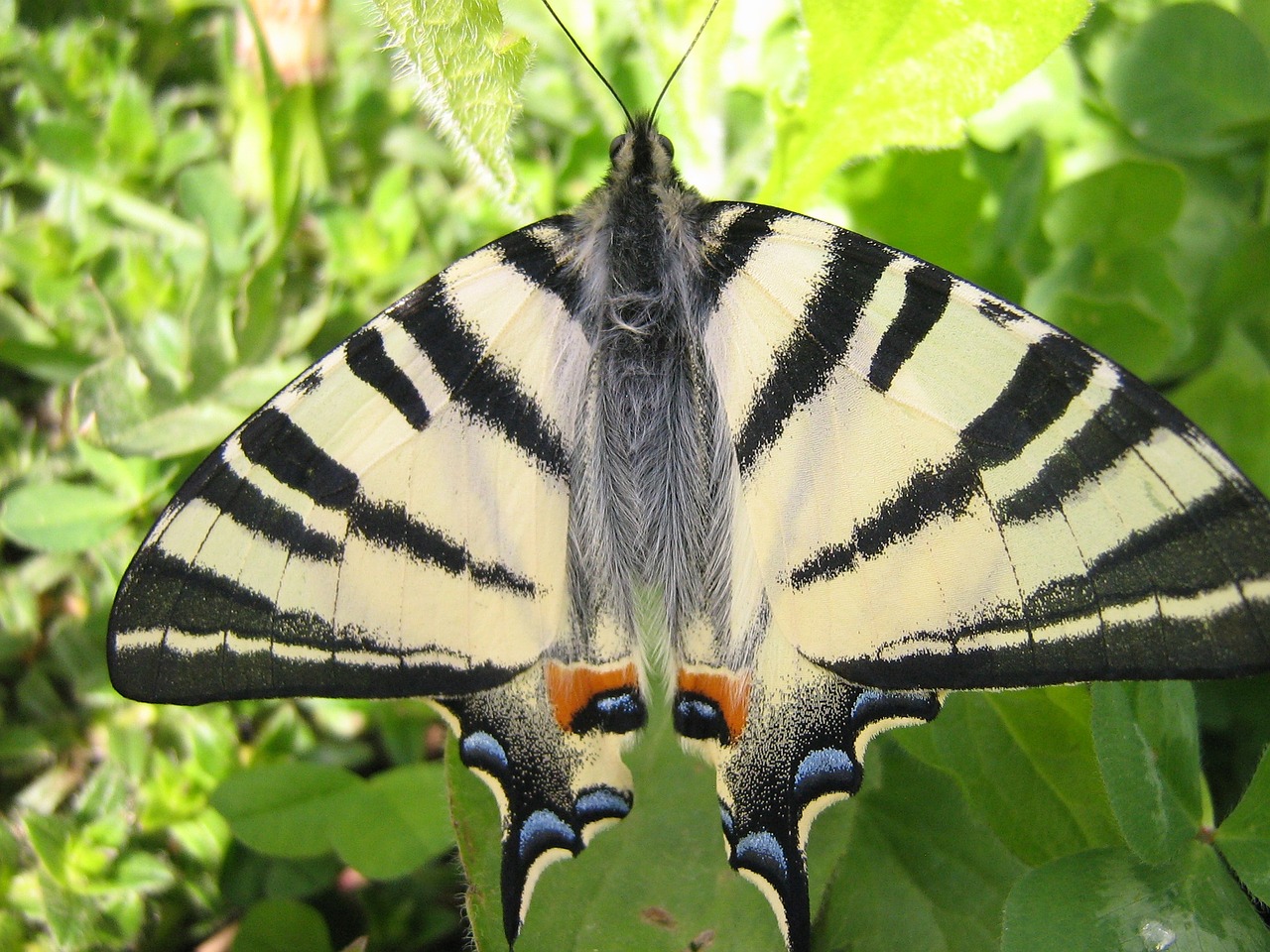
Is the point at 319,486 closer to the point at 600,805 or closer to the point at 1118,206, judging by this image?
the point at 600,805

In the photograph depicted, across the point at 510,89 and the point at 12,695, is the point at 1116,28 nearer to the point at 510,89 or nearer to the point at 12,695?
the point at 510,89

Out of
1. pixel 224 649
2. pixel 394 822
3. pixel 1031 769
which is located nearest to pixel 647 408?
pixel 224 649

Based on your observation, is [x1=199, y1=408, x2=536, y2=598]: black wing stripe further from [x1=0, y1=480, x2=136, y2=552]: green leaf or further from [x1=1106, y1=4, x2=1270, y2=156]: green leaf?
[x1=1106, y1=4, x2=1270, y2=156]: green leaf

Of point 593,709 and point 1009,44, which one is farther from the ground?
point 1009,44

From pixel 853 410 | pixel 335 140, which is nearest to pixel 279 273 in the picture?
pixel 335 140

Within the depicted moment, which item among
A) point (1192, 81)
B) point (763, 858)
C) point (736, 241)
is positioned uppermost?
point (1192, 81)

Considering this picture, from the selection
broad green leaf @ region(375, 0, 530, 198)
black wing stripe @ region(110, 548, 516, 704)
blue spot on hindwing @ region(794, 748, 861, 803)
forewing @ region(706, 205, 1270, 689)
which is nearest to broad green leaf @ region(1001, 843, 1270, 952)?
blue spot on hindwing @ region(794, 748, 861, 803)
